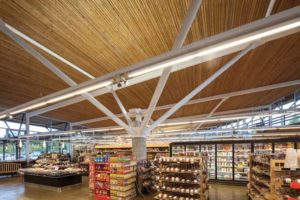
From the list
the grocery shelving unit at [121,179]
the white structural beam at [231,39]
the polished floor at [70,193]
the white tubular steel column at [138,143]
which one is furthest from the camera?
the white tubular steel column at [138,143]

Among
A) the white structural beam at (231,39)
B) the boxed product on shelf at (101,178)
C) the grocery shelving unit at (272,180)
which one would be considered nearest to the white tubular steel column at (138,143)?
the boxed product on shelf at (101,178)

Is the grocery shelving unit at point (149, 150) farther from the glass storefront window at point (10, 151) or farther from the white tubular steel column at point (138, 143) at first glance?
the glass storefront window at point (10, 151)

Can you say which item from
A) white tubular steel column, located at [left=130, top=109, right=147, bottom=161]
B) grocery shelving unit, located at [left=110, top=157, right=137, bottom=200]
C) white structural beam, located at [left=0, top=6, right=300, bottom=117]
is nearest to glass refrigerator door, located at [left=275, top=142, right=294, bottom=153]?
white tubular steel column, located at [left=130, top=109, right=147, bottom=161]

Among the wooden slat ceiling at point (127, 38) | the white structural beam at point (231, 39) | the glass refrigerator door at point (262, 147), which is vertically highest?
the wooden slat ceiling at point (127, 38)

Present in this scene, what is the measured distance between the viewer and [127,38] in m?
5.04

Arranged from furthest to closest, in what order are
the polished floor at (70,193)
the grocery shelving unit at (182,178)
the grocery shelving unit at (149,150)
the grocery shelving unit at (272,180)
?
the grocery shelving unit at (149,150) < the polished floor at (70,193) < the grocery shelving unit at (182,178) < the grocery shelving unit at (272,180)

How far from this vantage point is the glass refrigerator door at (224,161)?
426 inches

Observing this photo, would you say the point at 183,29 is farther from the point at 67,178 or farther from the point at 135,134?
the point at 67,178

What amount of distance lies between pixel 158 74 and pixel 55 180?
24.2ft

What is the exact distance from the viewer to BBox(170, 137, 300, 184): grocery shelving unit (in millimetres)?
10031

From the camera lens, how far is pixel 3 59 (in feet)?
21.2

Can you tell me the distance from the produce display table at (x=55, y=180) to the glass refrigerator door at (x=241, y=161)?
8441 mm

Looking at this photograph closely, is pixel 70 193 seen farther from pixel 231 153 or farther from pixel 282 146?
pixel 282 146

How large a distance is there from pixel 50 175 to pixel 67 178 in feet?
2.68
